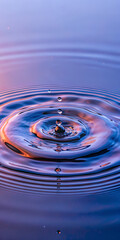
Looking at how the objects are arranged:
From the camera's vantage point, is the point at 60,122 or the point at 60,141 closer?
the point at 60,141

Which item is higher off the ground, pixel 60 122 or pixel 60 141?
pixel 60 122

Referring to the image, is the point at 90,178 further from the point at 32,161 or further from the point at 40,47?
the point at 40,47

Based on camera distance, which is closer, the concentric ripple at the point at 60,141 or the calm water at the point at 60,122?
the calm water at the point at 60,122

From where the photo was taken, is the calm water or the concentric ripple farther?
the concentric ripple
